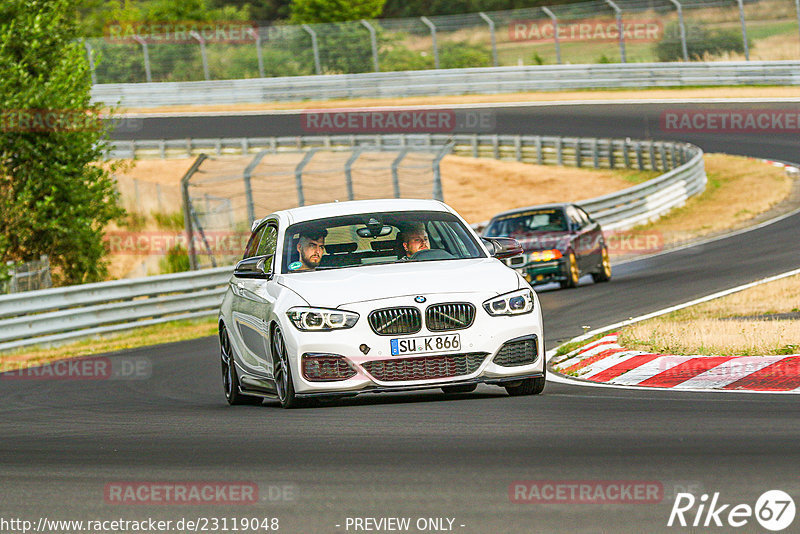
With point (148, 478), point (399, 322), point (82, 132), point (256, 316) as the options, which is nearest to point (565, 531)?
point (148, 478)

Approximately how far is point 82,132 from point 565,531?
23.8m

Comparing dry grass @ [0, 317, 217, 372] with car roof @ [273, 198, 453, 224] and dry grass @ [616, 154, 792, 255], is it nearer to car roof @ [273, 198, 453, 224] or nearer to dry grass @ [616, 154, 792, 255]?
car roof @ [273, 198, 453, 224]

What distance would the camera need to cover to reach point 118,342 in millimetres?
21469

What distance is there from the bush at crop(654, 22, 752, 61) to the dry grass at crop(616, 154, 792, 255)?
12.2 meters

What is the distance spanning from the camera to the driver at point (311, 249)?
1020 centimetres

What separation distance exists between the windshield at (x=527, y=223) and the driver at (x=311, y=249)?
12.7 meters

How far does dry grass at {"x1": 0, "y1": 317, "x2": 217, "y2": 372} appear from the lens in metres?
19.7

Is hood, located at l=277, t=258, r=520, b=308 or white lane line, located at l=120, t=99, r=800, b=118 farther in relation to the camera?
white lane line, located at l=120, t=99, r=800, b=118

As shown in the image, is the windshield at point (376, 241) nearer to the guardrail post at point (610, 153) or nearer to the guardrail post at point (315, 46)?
the guardrail post at point (610, 153)

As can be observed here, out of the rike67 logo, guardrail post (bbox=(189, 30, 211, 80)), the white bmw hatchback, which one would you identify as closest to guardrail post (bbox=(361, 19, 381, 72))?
guardrail post (bbox=(189, 30, 211, 80))

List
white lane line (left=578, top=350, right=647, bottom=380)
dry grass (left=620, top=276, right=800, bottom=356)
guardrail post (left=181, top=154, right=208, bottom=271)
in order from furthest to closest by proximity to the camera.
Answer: guardrail post (left=181, top=154, right=208, bottom=271) → white lane line (left=578, top=350, right=647, bottom=380) → dry grass (left=620, top=276, right=800, bottom=356)

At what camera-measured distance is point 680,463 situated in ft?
21.6

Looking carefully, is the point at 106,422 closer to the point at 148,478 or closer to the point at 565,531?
the point at 148,478

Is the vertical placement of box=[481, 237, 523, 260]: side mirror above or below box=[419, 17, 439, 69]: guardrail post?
below
